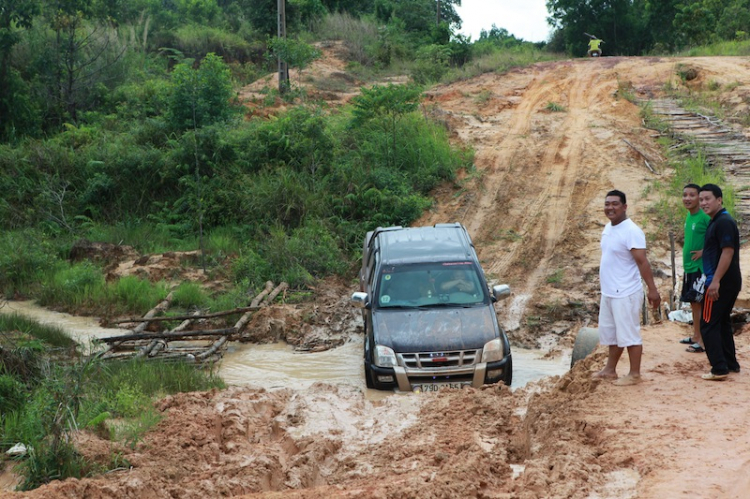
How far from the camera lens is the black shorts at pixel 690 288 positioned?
748 cm

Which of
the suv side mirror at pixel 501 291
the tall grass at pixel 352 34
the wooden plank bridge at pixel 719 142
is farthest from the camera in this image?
the tall grass at pixel 352 34

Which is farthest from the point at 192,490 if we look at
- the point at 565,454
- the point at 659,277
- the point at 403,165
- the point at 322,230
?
the point at 403,165

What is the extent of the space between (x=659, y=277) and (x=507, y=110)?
38.9ft

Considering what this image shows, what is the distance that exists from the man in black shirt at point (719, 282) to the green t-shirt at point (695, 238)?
24.5 inches

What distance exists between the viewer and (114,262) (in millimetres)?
16609

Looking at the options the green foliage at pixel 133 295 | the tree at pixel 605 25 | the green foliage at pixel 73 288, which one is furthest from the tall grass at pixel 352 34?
the green foliage at pixel 133 295

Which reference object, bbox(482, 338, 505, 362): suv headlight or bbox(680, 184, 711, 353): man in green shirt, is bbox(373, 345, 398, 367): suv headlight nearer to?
bbox(482, 338, 505, 362): suv headlight

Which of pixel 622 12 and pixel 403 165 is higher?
pixel 622 12

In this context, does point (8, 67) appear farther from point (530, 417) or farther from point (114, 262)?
point (530, 417)

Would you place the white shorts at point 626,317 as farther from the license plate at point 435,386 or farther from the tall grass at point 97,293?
the tall grass at point 97,293

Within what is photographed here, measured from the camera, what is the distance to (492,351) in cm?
877

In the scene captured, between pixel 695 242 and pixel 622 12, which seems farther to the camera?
pixel 622 12

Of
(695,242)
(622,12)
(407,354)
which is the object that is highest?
(622,12)

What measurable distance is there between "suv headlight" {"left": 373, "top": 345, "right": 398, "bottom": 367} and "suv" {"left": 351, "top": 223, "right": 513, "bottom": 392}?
0.01 m
